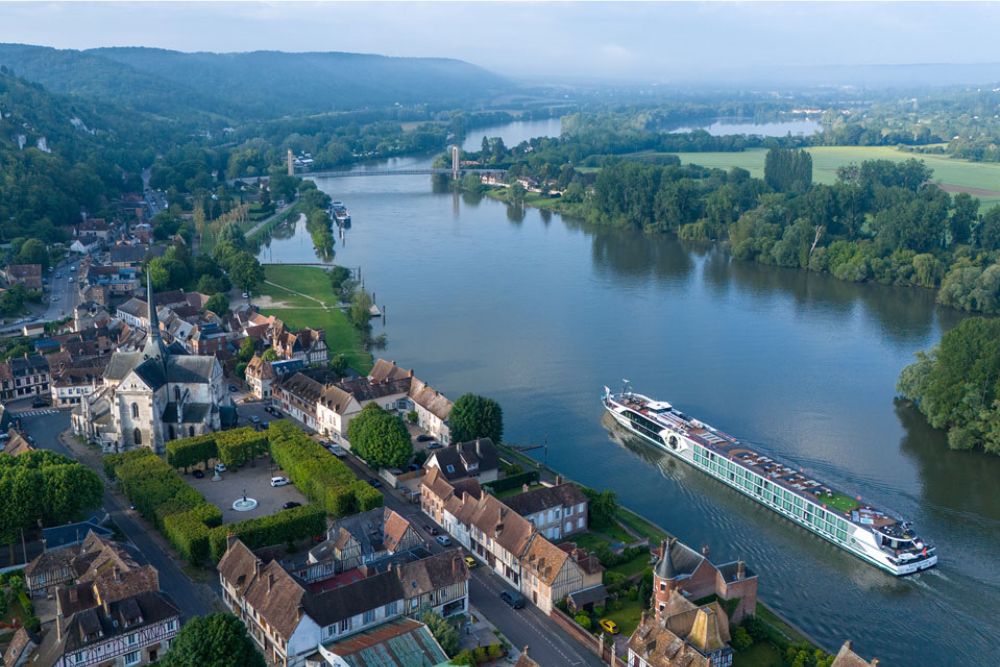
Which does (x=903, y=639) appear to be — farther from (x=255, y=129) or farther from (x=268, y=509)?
(x=255, y=129)

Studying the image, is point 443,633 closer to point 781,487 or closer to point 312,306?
A: point 781,487

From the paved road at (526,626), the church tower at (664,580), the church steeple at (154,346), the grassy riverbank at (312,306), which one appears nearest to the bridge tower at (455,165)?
the grassy riverbank at (312,306)

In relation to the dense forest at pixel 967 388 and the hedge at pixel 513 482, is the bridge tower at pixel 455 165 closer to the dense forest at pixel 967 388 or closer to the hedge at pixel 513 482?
the dense forest at pixel 967 388

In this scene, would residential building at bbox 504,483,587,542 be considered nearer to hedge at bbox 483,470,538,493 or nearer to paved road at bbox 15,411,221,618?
hedge at bbox 483,470,538,493

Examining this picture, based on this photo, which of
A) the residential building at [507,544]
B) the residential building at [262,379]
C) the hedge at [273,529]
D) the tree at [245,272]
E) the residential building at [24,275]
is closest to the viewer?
the residential building at [507,544]

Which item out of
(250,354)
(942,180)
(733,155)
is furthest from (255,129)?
(250,354)

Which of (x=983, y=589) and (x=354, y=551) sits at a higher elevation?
(x=354, y=551)
